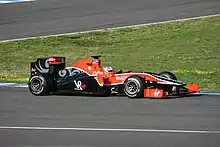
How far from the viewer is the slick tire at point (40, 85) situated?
539 inches

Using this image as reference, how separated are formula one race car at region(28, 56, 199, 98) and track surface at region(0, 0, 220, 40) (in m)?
11.4

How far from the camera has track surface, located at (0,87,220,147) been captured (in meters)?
8.91

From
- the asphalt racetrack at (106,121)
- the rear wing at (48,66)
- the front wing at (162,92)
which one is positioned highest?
the rear wing at (48,66)

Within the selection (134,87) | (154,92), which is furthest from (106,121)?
(154,92)

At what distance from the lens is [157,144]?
8.67 metres

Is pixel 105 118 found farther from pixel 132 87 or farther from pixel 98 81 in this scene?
pixel 98 81

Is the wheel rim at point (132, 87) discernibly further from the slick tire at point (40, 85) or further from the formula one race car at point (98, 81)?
the slick tire at point (40, 85)
